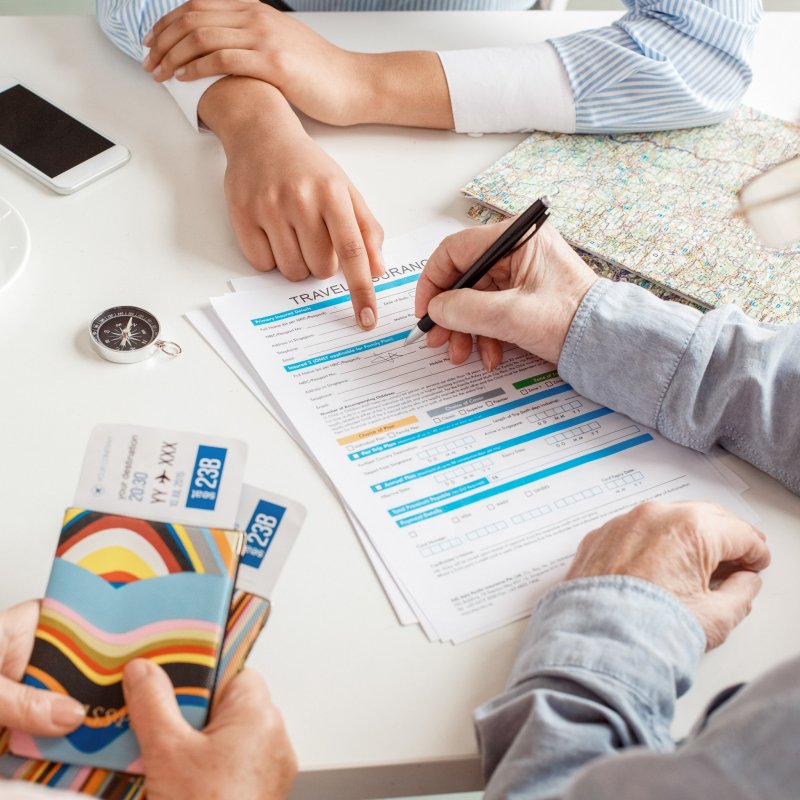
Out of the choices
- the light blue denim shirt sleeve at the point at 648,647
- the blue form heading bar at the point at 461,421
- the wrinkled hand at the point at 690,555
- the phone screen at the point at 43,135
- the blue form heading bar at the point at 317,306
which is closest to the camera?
the light blue denim shirt sleeve at the point at 648,647

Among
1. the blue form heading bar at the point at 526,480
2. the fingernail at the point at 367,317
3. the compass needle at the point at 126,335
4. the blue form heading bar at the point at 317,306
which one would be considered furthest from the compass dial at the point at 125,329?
the blue form heading bar at the point at 526,480

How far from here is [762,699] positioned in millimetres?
418

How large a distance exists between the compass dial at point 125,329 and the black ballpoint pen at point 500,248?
26 centimetres

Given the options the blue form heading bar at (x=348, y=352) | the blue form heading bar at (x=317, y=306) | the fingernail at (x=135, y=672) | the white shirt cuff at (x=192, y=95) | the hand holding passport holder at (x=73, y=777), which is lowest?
the hand holding passport holder at (x=73, y=777)

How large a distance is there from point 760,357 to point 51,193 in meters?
0.78

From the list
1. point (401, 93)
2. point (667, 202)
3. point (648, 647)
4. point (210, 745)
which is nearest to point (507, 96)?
point (401, 93)

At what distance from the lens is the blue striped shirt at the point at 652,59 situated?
44.6 inches

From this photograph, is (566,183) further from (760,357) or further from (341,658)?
(341,658)

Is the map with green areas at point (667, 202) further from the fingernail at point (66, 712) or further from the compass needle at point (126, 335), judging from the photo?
the fingernail at point (66, 712)

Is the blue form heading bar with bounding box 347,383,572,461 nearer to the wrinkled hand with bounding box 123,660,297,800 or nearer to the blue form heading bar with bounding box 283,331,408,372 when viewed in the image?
the blue form heading bar with bounding box 283,331,408,372

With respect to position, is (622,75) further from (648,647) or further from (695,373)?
(648,647)

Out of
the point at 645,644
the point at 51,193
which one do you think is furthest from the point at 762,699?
the point at 51,193

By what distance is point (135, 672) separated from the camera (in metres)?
0.62

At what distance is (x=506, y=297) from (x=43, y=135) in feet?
1.97
